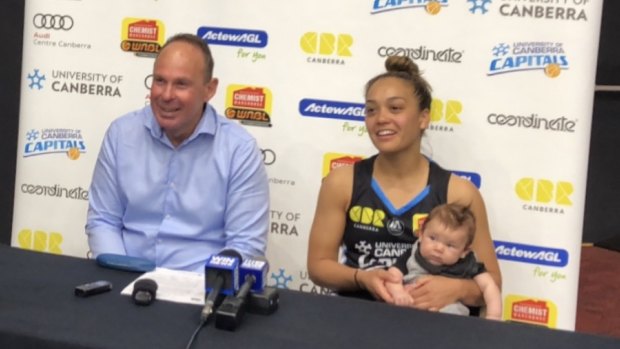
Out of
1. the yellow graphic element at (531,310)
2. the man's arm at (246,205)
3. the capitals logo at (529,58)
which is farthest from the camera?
the yellow graphic element at (531,310)

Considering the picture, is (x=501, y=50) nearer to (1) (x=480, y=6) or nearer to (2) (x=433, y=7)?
(1) (x=480, y=6)

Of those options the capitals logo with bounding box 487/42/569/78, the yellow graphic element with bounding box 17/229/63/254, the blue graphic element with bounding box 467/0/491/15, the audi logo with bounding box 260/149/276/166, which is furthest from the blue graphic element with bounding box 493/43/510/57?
the yellow graphic element with bounding box 17/229/63/254

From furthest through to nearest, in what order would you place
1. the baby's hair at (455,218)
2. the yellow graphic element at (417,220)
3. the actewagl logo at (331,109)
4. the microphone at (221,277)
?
the actewagl logo at (331,109) → the yellow graphic element at (417,220) → the baby's hair at (455,218) → the microphone at (221,277)

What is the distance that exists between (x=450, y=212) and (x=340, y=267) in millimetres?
428

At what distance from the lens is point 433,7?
9.59ft

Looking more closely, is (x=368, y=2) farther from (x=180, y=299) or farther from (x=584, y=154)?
(x=180, y=299)

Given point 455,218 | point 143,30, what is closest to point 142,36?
point 143,30

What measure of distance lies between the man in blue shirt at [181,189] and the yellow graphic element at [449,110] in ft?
2.72

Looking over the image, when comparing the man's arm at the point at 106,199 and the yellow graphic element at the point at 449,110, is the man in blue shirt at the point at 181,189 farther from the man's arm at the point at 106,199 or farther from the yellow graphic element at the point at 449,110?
the yellow graphic element at the point at 449,110

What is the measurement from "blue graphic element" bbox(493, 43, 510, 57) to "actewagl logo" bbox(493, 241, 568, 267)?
769 mm

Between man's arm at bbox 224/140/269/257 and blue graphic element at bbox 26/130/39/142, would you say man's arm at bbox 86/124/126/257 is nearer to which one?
man's arm at bbox 224/140/269/257

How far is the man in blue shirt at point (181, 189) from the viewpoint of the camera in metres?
2.50

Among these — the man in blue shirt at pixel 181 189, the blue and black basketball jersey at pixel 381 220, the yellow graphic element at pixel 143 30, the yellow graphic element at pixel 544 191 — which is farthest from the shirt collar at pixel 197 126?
the yellow graphic element at pixel 544 191

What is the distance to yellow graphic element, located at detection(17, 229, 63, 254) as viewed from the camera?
11.1 feet
